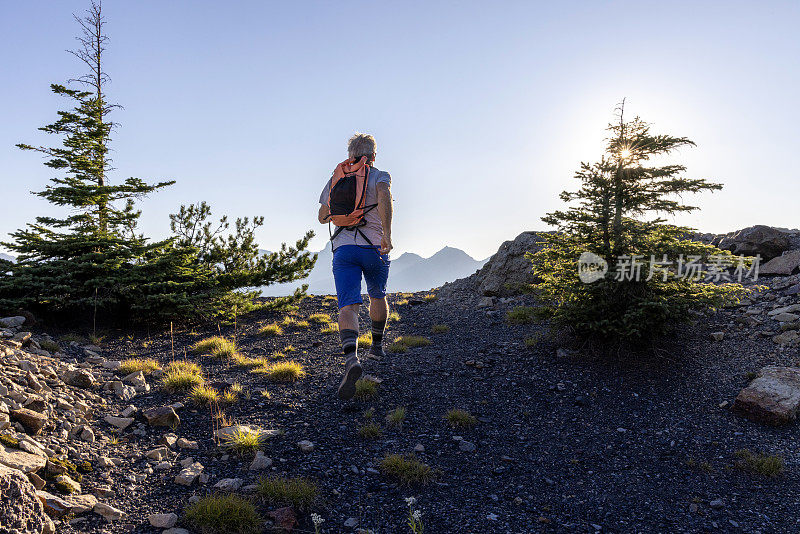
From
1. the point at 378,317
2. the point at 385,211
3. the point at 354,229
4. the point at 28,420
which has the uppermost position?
the point at 385,211

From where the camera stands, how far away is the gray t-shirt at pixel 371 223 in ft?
19.0

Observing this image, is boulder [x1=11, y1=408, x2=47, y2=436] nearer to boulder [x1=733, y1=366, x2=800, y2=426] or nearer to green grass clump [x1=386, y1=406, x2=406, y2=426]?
green grass clump [x1=386, y1=406, x2=406, y2=426]

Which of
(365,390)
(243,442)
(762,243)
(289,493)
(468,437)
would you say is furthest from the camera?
(762,243)

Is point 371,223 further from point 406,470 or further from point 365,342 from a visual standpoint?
point 365,342

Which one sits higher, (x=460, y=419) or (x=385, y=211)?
(x=385, y=211)

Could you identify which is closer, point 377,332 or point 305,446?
point 305,446

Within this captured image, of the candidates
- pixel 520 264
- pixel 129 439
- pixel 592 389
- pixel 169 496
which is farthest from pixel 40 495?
pixel 520 264

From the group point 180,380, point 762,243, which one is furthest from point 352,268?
point 762,243

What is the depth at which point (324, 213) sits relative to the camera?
19.8ft

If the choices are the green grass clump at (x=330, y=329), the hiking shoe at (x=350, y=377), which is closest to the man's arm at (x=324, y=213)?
the hiking shoe at (x=350, y=377)

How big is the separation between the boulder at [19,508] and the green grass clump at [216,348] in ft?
17.5

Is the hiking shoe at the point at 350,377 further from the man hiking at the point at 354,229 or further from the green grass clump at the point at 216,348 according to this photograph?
the green grass clump at the point at 216,348

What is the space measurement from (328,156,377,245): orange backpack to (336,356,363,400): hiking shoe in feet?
5.12

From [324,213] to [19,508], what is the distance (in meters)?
4.15
